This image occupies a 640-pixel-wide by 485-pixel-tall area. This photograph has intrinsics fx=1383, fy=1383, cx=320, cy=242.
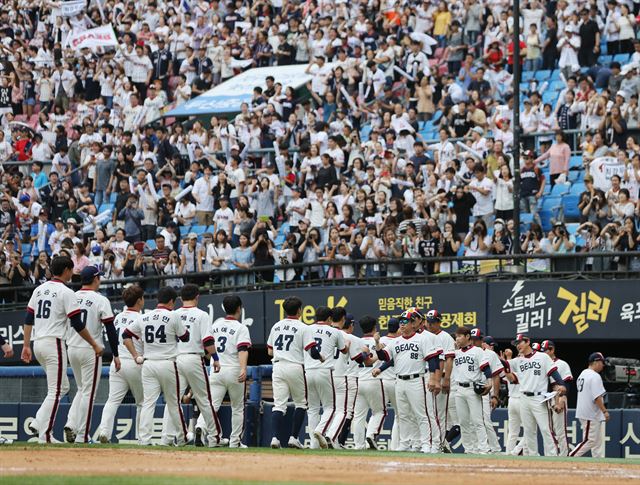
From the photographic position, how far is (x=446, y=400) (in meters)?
19.2

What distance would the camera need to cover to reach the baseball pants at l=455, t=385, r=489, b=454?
19625 millimetres

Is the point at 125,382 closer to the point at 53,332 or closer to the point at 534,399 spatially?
the point at 53,332

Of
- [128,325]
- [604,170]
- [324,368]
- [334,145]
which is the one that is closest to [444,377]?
[324,368]

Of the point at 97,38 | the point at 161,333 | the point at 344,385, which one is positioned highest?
the point at 97,38

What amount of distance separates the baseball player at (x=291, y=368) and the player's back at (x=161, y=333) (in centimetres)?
151

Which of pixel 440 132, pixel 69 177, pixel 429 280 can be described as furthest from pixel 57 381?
pixel 69 177

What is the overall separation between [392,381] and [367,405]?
1.69 feet

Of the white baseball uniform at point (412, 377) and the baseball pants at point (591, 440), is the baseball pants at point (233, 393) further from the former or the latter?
the baseball pants at point (591, 440)

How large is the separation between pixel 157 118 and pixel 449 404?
1532 cm

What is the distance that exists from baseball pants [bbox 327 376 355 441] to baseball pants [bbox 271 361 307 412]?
2.05 feet

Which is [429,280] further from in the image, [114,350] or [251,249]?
[114,350]

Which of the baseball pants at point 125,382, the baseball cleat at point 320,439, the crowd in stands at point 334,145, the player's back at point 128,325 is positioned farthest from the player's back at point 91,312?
the crowd in stands at point 334,145

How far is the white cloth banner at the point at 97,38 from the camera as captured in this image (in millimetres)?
36562

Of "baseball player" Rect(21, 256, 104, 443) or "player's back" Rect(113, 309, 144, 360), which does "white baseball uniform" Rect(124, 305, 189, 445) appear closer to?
"player's back" Rect(113, 309, 144, 360)
